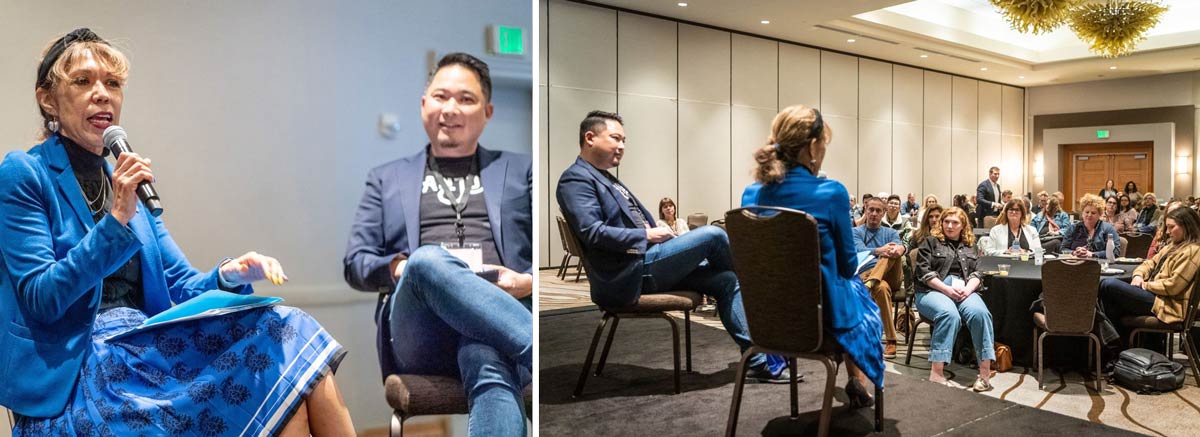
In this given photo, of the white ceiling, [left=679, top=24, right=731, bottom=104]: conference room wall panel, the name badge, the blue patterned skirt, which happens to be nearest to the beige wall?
[left=679, top=24, right=731, bottom=104]: conference room wall panel

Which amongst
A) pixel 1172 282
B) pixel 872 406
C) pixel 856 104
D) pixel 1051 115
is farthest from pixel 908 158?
→ pixel 872 406

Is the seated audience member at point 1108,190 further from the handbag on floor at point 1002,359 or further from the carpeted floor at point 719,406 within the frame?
the carpeted floor at point 719,406

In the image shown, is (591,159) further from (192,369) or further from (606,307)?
(192,369)

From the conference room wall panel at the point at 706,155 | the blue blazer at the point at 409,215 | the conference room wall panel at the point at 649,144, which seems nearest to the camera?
the blue blazer at the point at 409,215

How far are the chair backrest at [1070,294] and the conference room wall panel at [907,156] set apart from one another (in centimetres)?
100

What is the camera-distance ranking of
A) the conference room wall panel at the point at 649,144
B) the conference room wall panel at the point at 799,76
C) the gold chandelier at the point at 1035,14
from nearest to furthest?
1. the gold chandelier at the point at 1035,14
2. the conference room wall panel at the point at 799,76
3. the conference room wall panel at the point at 649,144

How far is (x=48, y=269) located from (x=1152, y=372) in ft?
13.6

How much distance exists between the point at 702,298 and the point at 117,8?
264 cm

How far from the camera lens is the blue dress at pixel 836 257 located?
103 inches

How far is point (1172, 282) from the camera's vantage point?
3246 mm

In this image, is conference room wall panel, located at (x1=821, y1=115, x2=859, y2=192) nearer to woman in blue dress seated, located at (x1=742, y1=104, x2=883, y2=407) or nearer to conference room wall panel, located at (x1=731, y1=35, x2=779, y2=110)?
conference room wall panel, located at (x1=731, y1=35, x2=779, y2=110)

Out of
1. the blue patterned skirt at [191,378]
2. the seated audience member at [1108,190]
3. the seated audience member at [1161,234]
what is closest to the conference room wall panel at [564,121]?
the seated audience member at [1108,190]

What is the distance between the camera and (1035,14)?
3.60 meters

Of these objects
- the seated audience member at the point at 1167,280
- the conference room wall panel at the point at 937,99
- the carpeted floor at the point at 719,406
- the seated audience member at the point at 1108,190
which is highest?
the conference room wall panel at the point at 937,99
